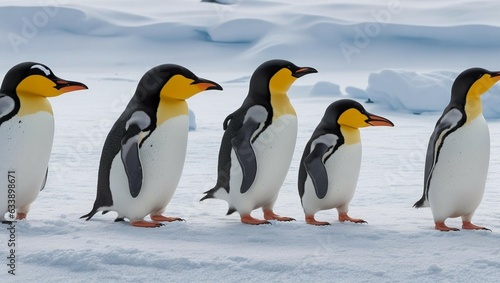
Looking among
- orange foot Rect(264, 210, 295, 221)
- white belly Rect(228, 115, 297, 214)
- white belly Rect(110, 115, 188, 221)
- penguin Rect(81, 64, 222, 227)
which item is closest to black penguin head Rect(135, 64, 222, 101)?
penguin Rect(81, 64, 222, 227)

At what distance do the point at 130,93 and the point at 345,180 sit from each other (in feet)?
38.5

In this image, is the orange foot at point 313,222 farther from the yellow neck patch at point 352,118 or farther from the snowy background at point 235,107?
the yellow neck patch at point 352,118

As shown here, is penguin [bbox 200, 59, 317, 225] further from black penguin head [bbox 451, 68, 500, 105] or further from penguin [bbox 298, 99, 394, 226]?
black penguin head [bbox 451, 68, 500, 105]

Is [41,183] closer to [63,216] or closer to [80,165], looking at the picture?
[63,216]

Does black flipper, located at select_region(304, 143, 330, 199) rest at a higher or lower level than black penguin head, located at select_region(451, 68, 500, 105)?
lower

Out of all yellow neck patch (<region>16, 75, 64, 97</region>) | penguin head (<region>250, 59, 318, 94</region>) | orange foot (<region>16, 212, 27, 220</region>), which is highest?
penguin head (<region>250, 59, 318, 94</region>)

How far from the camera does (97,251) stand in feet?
9.70

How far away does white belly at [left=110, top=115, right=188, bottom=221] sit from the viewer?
11.3 feet

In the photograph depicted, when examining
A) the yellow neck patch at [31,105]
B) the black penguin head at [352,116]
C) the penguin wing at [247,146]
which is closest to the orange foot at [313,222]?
the penguin wing at [247,146]

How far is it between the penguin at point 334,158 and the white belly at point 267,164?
0.36ft

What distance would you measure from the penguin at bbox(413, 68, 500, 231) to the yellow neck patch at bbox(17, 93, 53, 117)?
68.7 inches

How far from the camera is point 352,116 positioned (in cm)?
360

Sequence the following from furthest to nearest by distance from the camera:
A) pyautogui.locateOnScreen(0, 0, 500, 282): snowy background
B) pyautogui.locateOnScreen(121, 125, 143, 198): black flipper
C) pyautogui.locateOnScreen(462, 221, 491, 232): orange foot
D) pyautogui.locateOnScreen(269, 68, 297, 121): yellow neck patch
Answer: pyautogui.locateOnScreen(269, 68, 297, 121): yellow neck patch
pyautogui.locateOnScreen(462, 221, 491, 232): orange foot
pyautogui.locateOnScreen(121, 125, 143, 198): black flipper
pyautogui.locateOnScreen(0, 0, 500, 282): snowy background

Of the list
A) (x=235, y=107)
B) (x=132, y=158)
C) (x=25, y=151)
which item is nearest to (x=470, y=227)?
(x=132, y=158)
